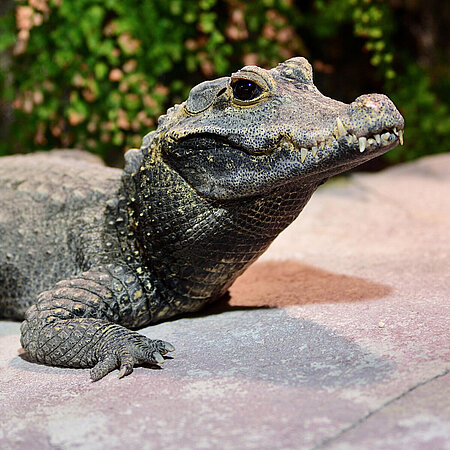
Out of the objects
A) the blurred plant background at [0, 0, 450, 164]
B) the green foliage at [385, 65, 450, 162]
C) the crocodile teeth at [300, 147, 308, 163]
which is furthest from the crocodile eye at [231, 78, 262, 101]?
the green foliage at [385, 65, 450, 162]

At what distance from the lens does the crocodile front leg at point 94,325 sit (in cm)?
324

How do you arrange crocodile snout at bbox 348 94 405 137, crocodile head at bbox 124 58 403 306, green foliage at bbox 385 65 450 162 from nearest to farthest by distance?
crocodile snout at bbox 348 94 405 137
crocodile head at bbox 124 58 403 306
green foliage at bbox 385 65 450 162

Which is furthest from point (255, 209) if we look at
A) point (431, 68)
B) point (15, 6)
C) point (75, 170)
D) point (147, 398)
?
point (431, 68)

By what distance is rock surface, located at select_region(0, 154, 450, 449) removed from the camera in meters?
2.34

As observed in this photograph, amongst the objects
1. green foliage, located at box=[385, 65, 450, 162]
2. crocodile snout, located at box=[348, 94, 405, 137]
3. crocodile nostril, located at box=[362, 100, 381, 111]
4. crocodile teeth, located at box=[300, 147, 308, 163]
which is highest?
crocodile nostril, located at box=[362, 100, 381, 111]

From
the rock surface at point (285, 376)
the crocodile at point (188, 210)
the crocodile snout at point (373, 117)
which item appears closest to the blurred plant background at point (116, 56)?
the rock surface at point (285, 376)

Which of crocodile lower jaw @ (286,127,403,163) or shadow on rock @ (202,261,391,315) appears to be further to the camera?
shadow on rock @ (202,261,391,315)

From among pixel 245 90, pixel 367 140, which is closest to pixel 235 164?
pixel 245 90

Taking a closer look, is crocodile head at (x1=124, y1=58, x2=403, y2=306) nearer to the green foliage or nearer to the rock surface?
the rock surface

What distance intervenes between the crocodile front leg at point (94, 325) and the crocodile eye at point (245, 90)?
1.35m

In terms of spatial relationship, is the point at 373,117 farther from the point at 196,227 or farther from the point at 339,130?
the point at 196,227

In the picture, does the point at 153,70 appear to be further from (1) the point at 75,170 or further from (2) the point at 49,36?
(1) the point at 75,170

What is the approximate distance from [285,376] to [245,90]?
161 cm

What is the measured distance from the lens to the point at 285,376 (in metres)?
2.89
